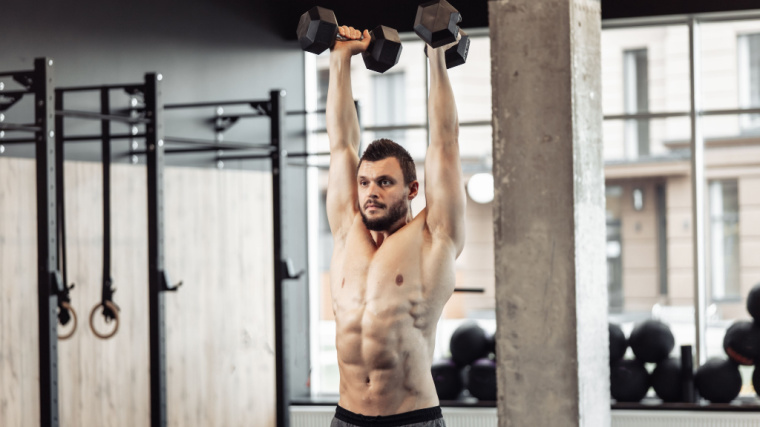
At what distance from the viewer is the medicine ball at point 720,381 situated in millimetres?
6062

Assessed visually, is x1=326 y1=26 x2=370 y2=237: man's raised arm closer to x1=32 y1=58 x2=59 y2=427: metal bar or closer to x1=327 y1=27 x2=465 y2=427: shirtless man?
x1=327 y1=27 x2=465 y2=427: shirtless man

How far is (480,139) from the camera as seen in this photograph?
7.50m

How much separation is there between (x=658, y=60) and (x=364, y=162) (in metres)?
4.81

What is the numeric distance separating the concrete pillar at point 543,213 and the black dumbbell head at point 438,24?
0.15 m

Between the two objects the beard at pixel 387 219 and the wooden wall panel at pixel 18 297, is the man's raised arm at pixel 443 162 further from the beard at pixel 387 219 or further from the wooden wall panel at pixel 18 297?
the wooden wall panel at pixel 18 297

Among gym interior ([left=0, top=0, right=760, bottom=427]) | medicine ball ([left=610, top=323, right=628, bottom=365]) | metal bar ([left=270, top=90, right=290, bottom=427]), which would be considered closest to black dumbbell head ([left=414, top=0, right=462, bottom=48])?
gym interior ([left=0, top=0, right=760, bottom=427])

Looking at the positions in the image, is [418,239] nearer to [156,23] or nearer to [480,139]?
[156,23]

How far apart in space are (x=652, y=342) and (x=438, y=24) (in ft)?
13.6

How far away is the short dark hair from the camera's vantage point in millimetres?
2711

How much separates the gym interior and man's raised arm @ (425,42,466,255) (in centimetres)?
101

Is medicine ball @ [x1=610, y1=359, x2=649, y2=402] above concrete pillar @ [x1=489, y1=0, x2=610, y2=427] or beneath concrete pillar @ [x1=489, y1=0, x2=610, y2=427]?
beneath

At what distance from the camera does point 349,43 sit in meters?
2.86

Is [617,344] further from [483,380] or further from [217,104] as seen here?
[217,104]

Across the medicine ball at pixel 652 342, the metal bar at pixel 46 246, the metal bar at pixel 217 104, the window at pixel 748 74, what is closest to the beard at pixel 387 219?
the metal bar at pixel 46 246
